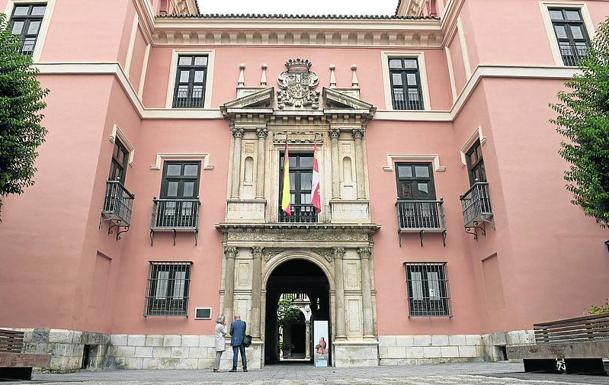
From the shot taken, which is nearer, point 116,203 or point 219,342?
point 219,342

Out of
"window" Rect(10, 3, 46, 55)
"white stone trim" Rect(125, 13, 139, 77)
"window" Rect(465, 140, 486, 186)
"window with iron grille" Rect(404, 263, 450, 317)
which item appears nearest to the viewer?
"window with iron grille" Rect(404, 263, 450, 317)

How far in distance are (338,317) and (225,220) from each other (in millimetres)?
4897

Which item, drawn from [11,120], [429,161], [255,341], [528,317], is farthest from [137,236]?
[528,317]

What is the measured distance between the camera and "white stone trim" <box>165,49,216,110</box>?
16656 mm

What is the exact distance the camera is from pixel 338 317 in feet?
45.5

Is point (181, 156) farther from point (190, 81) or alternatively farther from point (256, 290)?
point (256, 290)

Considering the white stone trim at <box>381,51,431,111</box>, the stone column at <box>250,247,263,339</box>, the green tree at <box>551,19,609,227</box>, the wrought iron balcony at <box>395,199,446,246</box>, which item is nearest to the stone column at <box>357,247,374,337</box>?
the wrought iron balcony at <box>395,199,446,246</box>

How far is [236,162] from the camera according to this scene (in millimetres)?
15617

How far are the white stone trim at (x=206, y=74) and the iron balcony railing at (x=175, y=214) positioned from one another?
3921mm

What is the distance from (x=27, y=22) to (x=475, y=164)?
15.9m

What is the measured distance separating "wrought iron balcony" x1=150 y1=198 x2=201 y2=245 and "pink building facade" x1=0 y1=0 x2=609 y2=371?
7 cm

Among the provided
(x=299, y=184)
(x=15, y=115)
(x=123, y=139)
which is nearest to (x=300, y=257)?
(x=299, y=184)

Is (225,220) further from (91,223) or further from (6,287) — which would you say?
(6,287)

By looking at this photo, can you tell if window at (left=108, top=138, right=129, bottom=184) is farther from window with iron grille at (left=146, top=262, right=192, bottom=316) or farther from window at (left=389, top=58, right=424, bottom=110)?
window at (left=389, top=58, right=424, bottom=110)
